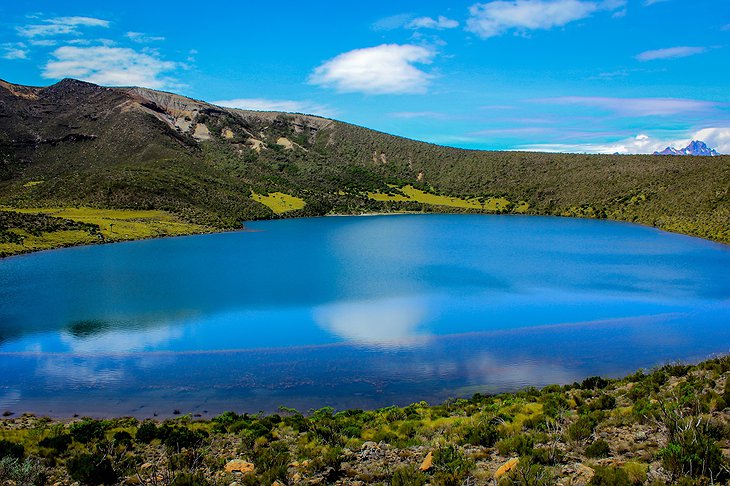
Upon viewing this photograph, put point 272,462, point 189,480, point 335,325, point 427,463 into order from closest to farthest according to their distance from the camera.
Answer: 1. point 189,480
2. point 427,463
3. point 272,462
4. point 335,325

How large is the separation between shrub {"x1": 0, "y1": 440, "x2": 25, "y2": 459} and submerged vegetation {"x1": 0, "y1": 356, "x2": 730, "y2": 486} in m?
0.05

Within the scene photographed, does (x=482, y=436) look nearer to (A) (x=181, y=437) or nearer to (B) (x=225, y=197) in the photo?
(A) (x=181, y=437)

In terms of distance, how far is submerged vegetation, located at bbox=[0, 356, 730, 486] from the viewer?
13125mm

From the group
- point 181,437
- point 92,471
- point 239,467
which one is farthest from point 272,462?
point 92,471

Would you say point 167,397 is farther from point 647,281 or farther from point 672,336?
point 647,281

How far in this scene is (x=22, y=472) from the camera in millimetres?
14242

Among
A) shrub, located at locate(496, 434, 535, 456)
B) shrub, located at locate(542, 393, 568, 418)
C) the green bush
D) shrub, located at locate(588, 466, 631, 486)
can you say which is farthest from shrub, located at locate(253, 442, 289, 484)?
shrub, located at locate(542, 393, 568, 418)

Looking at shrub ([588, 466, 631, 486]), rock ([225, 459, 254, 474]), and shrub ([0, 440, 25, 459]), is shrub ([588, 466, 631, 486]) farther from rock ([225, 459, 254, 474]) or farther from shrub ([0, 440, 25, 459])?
shrub ([0, 440, 25, 459])

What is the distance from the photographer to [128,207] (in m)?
134

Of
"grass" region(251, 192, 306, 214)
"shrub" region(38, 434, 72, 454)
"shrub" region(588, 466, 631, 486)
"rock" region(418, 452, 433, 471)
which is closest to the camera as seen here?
"shrub" region(588, 466, 631, 486)

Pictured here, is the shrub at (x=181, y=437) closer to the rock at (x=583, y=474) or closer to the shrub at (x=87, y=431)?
the shrub at (x=87, y=431)

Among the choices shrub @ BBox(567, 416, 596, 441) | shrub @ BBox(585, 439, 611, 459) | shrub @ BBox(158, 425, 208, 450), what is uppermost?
shrub @ BBox(585, 439, 611, 459)

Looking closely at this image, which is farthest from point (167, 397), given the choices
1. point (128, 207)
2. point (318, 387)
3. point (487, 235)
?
point (128, 207)

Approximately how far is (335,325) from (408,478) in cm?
2570
